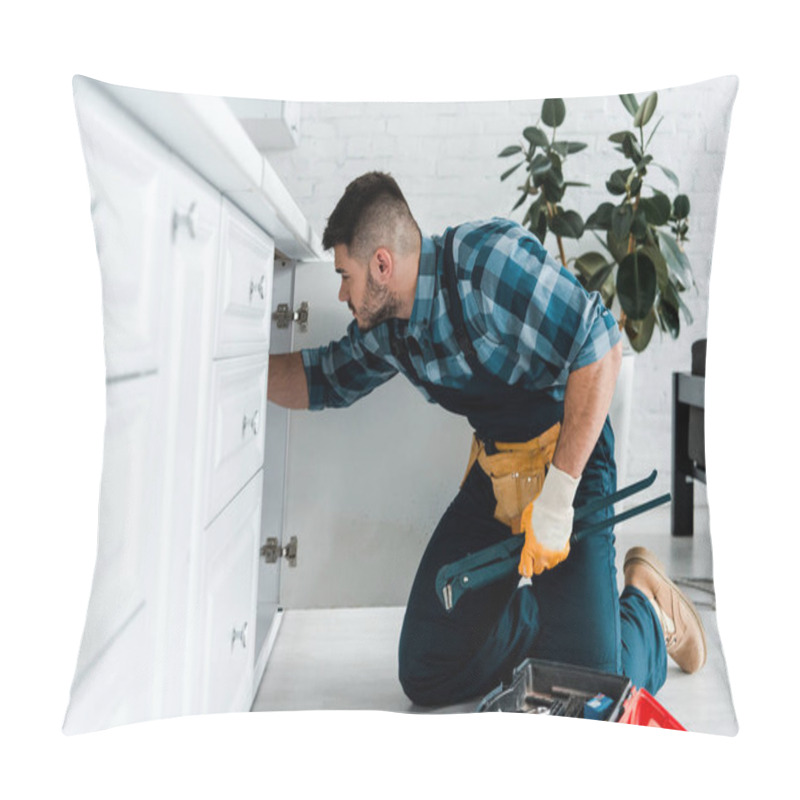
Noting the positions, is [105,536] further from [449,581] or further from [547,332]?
[547,332]

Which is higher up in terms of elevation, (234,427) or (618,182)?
(618,182)

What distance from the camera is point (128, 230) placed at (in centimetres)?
103

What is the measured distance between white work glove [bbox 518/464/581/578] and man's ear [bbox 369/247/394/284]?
1.10 ft

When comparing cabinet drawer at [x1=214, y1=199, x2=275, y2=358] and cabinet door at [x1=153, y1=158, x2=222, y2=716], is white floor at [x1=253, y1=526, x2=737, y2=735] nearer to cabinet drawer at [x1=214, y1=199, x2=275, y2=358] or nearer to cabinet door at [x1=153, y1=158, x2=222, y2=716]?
cabinet door at [x1=153, y1=158, x2=222, y2=716]

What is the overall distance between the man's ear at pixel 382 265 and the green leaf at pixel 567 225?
22 cm

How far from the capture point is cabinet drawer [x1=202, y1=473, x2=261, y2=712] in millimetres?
1167

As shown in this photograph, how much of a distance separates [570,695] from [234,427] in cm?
57

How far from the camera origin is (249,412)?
121 cm

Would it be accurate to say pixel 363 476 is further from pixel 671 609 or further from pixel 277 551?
pixel 671 609

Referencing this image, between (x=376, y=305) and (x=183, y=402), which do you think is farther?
(x=376, y=305)

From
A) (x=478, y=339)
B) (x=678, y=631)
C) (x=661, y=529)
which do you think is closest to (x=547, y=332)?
(x=478, y=339)

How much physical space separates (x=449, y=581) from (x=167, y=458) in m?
0.41

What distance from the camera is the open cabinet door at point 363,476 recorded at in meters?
1.23

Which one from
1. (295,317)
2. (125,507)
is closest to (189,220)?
(295,317)
